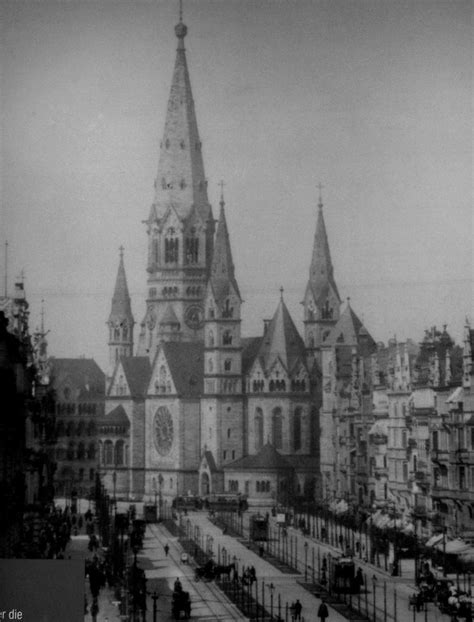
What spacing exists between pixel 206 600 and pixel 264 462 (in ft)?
105

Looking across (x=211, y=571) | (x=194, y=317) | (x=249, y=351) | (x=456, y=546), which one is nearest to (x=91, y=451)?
(x=194, y=317)

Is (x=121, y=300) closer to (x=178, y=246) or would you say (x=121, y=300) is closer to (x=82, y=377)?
(x=82, y=377)

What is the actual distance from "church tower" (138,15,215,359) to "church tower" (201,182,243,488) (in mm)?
2046

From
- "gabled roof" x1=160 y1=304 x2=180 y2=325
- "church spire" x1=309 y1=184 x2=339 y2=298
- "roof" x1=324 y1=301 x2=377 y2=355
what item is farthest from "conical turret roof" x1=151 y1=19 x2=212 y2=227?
"gabled roof" x1=160 y1=304 x2=180 y2=325

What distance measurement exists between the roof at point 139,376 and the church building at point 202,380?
0.17ft

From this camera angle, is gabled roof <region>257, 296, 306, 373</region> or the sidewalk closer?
the sidewalk

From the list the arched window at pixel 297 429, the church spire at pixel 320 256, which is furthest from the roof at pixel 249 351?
the church spire at pixel 320 256

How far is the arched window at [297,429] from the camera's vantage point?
7225 cm

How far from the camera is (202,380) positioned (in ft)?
256

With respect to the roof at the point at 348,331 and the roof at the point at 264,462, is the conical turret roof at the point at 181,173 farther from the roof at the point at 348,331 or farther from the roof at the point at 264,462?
the roof at the point at 264,462

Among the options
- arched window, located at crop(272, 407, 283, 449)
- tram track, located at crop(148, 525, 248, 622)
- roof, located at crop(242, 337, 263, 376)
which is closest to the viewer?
tram track, located at crop(148, 525, 248, 622)

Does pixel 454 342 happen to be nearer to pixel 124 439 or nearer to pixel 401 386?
pixel 401 386

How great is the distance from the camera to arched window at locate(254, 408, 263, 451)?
73438 mm

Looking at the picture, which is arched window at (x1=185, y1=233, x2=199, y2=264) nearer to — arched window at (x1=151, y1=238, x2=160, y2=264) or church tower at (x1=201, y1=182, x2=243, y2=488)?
arched window at (x1=151, y1=238, x2=160, y2=264)
